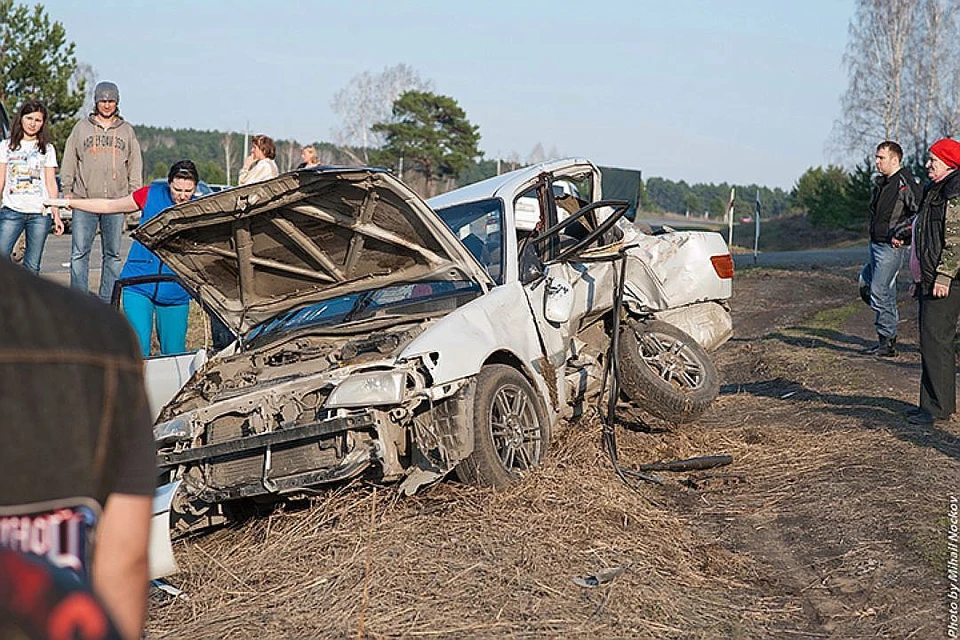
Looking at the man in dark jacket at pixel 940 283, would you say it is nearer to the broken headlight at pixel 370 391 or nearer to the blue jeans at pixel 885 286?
the blue jeans at pixel 885 286

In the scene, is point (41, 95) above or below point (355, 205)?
above

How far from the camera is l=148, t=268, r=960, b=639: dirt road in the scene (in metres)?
4.48

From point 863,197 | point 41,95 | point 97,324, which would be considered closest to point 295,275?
point 97,324

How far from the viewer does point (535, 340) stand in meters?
6.91

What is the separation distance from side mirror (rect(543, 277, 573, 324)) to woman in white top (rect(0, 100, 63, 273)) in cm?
444

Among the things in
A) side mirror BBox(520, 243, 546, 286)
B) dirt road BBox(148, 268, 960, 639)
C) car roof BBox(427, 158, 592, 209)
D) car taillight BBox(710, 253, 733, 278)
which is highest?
car roof BBox(427, 158, 592, 209)

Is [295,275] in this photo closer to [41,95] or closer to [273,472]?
[273,472]

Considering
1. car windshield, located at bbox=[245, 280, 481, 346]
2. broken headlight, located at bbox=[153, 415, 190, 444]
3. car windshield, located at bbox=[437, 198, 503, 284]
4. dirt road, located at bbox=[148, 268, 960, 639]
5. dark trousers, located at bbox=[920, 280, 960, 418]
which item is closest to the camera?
dirt road, located at bbox=[148, 268, 960, 639]

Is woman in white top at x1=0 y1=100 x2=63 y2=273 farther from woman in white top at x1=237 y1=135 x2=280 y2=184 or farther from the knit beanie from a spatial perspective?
the knit beanie

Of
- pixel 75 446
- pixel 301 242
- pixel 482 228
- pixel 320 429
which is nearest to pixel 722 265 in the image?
pixel 482 228

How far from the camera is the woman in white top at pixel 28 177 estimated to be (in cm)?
955

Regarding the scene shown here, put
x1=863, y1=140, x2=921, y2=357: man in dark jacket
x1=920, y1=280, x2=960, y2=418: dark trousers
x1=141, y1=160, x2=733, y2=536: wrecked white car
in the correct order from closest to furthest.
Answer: x1=141, y1=160, x2=733, y2=536: wrecked white car < x1=920, y1=280, x2=960, y2=418: dark trousers < x1=863, y1=140, x2=921, y2=357: man in dark jacket

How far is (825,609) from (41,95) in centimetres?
3301

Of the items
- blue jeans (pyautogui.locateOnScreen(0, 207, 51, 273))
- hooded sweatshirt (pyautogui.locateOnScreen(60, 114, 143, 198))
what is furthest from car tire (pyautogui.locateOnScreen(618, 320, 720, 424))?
blue jeans (pyautogui.locateOnScreen(0, 207, 51, 273))
